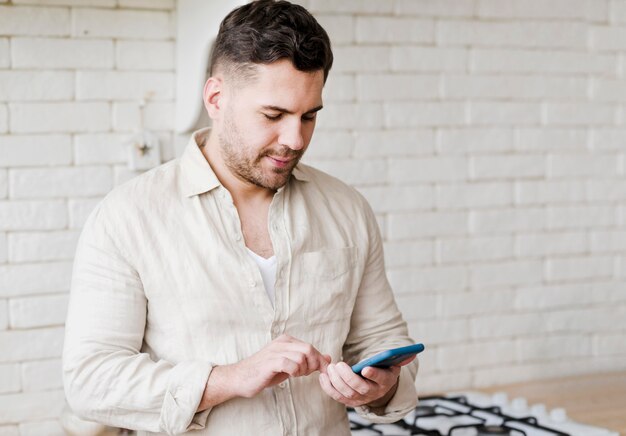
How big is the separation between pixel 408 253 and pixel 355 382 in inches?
42.8

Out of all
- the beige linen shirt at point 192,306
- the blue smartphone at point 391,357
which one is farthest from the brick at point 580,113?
the blue smartphone at point 391,357

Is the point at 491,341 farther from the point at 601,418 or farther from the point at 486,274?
the point at 601,418

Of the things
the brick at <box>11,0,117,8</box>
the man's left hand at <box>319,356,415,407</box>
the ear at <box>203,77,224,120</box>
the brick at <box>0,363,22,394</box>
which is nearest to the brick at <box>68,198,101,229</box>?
the brick at <box>0,363,22,394</box>

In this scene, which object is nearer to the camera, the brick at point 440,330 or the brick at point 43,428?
the brick at point 43,428

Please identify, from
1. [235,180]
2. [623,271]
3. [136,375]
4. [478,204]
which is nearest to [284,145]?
[235,180]

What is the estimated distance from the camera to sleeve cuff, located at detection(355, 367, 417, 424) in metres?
1.61

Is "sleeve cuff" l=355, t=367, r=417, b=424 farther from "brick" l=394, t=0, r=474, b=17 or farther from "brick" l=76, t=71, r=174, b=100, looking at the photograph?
"brick" l=394, t=0, r=474, b=17

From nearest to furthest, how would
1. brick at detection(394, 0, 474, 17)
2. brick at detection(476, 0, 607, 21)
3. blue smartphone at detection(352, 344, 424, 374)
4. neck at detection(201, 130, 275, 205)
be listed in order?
blue smartphone at detection(352, 344, 424, 374)
neck at detection(201, 130, 275, 205)
brick at detection(394, 0, 474, 17)
brick at detection(476, 0, 607, 21)

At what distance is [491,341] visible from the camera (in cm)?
257

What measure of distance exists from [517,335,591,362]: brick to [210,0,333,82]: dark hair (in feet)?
4.77

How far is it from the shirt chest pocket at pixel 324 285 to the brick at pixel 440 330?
35.9 inches

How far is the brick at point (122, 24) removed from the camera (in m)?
2.06

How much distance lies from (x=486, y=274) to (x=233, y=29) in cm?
136

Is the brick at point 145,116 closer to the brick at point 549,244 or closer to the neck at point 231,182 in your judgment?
the neck at point 231,182
